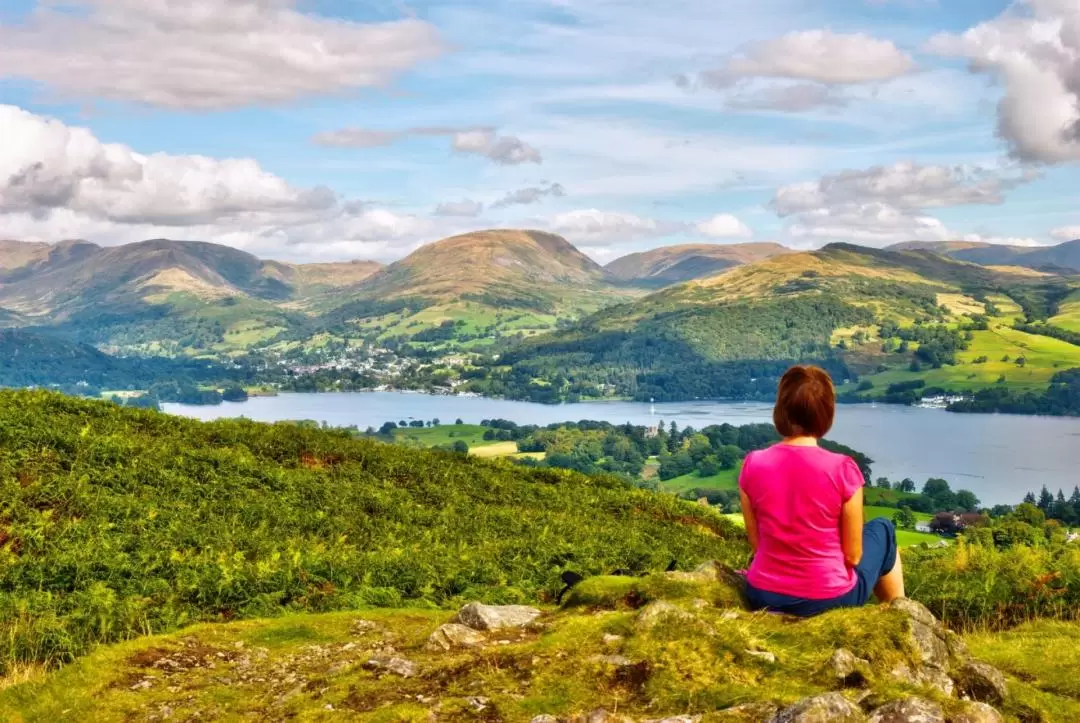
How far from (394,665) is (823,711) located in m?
3.90

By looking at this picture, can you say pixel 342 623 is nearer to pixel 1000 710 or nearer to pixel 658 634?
pixel 658 634

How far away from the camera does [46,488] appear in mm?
17188

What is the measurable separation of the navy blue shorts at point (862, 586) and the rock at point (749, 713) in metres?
2.30

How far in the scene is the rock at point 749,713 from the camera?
6234 mm

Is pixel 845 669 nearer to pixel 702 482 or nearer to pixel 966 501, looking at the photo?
pixel 966 501

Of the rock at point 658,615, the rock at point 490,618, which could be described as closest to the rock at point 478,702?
the rock at point 658,615

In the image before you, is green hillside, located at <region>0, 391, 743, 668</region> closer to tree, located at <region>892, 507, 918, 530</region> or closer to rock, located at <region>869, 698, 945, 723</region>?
rock, located at <region>869, 698, 945, 723</region>

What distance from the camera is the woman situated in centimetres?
830

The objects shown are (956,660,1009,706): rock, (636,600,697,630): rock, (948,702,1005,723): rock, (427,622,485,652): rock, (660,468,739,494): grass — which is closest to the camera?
(948,702,1005,723): rock

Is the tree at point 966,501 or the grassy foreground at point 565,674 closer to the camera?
the grassy foreground at point 565,674

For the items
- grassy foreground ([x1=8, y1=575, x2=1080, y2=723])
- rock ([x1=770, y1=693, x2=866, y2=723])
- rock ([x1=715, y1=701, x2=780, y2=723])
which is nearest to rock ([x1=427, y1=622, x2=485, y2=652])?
grassy foreground ([x1=8, y1=575, x2=1080, y2=723])

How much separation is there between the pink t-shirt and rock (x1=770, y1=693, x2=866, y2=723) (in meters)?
2.57

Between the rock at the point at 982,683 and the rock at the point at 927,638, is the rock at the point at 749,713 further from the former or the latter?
the rock at the point at 982,683

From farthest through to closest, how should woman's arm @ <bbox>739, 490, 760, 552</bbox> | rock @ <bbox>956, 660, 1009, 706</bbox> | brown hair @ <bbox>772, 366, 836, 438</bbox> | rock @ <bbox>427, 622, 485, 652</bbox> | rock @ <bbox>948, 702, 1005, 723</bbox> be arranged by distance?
1. rock @ <bbox>427, 622, 485, 652</bbox>
2. woman's arm @ <bbox>739, 490, 760, 552</bbox>
3. brown hair @ <bbox>772, 366, 836, 438</bbox>
4. rock @ <bbox>956, 660, 1009, 706</bbox>
5. rock @ <bbox>948, 702, 1005, 723</bbox>
